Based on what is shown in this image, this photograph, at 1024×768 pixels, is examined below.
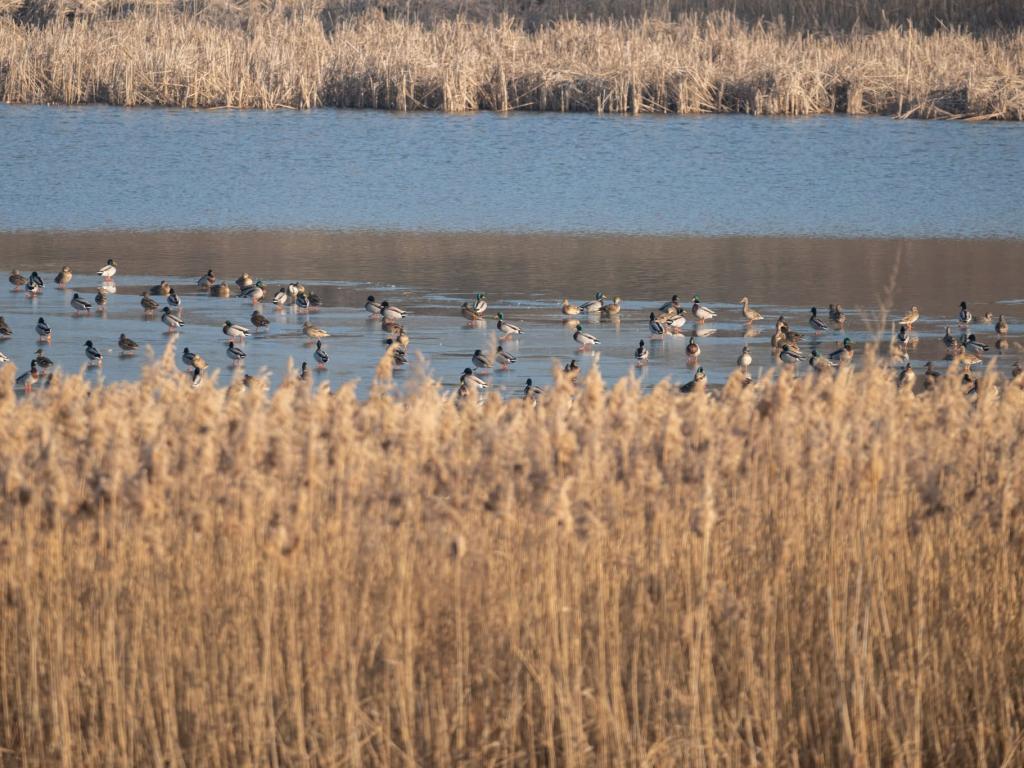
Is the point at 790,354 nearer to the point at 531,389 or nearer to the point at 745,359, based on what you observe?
the point at 745,359

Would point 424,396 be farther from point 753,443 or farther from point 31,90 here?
point 31,90

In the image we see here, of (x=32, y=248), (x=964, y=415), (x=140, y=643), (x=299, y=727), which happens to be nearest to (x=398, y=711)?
(x=299, y=727)

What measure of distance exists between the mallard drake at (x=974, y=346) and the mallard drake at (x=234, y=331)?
21.1 feet

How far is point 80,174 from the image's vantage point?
2552 centimetres

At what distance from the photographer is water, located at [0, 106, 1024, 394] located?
14953mm

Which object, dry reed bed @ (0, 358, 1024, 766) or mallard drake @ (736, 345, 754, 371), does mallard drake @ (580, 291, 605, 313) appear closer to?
mallard drake @ (736, 345, 754, 371)

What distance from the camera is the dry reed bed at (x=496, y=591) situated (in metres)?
5.18

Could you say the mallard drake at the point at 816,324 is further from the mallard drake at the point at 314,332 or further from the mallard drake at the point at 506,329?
the mallard drake at the point at 314,332

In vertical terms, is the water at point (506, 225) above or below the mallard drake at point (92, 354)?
above

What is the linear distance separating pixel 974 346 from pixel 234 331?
6.53 meters

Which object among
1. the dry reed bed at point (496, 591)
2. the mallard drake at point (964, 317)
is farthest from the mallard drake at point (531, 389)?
the dry reed bed at point (496, 591)

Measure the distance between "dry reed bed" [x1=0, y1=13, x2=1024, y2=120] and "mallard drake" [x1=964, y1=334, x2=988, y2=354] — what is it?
718 inches

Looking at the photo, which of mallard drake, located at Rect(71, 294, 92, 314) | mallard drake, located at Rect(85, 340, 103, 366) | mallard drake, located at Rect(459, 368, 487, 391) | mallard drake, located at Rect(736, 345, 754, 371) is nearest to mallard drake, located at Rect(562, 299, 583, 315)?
mallard drake, located at Rect(736, 345, 754, 371)

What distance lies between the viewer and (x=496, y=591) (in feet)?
18.2
